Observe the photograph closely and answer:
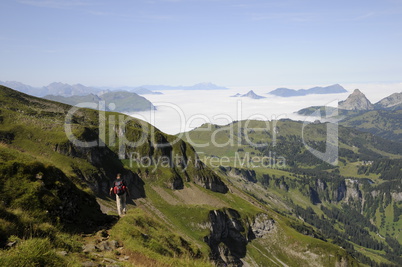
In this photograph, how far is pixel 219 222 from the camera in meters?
195

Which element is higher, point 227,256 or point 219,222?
point 219,222

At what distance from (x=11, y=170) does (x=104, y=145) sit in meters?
170

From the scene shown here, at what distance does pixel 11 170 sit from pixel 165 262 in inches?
724

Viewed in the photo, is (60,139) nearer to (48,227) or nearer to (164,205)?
(164,205)

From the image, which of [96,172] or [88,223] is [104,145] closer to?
[96,172]

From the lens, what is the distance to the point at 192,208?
193125 mm

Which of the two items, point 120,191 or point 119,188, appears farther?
point 120,191

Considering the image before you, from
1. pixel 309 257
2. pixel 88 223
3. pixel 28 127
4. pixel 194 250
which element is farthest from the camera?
pixel 309 257

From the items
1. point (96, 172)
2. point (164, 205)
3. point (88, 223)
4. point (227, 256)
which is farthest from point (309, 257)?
point (88, 223)

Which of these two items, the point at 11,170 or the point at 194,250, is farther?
the point at 194,250

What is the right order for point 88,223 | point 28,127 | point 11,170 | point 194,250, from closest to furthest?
point 11,170, point 88,223, point 194,250, point 28,127

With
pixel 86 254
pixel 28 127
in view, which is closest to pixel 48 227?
pixel 86 254

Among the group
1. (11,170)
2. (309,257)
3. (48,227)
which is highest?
(11,170)

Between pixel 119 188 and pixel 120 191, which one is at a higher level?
pixel 119 188
